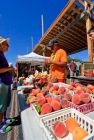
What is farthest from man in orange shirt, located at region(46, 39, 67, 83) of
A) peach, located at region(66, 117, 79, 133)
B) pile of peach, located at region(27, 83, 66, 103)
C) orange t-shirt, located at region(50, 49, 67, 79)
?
peach, located at region(66, 117, 79, 133)

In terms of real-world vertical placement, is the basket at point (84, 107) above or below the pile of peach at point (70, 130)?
above

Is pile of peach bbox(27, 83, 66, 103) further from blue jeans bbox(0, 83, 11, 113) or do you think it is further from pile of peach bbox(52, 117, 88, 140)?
pile of peach bbox(52, 117, 88, 140)

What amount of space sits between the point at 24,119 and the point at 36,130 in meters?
0.27

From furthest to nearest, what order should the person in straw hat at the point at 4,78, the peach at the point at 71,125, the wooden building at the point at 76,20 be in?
the wooden building at the point at 76,20 → the person in straw hat at the point at 4,78 → the peach at the point at 71,125

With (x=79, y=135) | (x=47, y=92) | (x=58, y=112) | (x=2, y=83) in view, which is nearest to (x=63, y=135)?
(x=79, y=135)

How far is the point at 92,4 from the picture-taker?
496cm

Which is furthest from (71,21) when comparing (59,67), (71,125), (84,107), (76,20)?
(71,125)

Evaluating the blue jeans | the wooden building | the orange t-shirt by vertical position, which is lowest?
the blue jeans

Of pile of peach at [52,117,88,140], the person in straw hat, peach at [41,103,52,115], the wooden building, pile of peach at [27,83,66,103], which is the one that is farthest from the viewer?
the wooden building

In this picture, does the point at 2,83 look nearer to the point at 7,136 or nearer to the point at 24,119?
the point at 7,136

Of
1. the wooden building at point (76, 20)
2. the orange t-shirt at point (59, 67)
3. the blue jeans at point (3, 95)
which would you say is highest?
the wooden building at point (76, 20)

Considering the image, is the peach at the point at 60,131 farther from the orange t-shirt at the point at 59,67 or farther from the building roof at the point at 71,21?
the building roof at the point at 71,21

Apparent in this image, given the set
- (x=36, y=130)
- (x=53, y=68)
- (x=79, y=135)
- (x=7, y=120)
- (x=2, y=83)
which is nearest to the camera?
(x=79, y=135)

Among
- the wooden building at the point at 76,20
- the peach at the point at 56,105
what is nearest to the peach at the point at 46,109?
the peach at the point at 56,105
